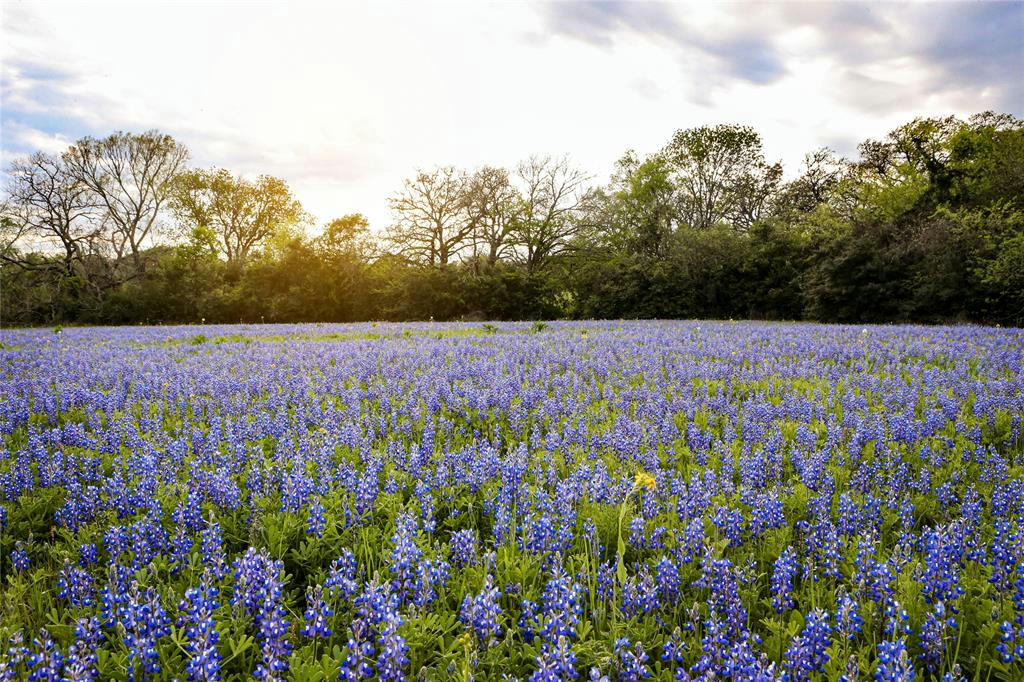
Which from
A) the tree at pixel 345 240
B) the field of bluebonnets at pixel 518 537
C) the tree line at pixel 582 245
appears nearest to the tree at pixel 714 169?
the tree line at pixel 582 245

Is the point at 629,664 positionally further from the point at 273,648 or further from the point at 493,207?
the point at 493,207

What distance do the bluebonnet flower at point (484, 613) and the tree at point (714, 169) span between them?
146 feet

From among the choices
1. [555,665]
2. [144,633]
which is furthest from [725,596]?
[144,633]

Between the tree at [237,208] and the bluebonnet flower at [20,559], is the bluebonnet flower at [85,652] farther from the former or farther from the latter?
the tree at [237,208]

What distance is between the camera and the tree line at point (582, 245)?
77.8ft

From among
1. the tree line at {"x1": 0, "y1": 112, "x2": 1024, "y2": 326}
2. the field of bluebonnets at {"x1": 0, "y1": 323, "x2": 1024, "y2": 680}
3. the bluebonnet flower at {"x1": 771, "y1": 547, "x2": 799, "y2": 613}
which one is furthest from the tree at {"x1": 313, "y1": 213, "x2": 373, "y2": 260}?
the bluebonnet flower at {"x1": 771, "y1": 547, "x2": 799, "y2": 613}

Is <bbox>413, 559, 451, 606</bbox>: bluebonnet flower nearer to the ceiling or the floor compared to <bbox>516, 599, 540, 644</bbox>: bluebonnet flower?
nearer to the ceiling

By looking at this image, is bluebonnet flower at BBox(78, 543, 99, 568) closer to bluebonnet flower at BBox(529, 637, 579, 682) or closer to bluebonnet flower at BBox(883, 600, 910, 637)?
bluebonnet flower at BBox(529, 637, 579, 682)

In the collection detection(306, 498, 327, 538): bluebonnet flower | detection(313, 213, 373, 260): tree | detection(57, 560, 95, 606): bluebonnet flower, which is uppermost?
detection(313, 213, 373, 260): tree

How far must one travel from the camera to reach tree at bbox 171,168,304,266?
150ft

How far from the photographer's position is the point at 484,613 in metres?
2.01

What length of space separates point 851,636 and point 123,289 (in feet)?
145

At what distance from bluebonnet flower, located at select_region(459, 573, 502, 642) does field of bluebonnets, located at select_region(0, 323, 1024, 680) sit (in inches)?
0.5

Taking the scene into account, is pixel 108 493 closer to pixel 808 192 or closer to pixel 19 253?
pixel 19 253
